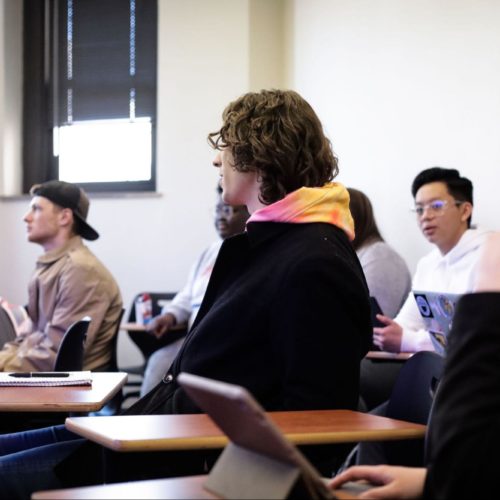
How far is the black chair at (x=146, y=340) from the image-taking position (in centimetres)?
477

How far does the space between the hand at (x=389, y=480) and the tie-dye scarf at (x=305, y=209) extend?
0.74 m

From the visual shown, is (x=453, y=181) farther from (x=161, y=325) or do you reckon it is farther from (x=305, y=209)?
(x=305, y=209)

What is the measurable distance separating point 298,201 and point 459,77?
8.67ft

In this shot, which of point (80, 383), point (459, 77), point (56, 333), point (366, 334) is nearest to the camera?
point (366, 334)

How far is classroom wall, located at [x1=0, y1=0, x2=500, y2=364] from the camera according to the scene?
4.20m

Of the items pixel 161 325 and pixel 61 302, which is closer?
pixel 61 302

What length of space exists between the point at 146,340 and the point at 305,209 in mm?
3186

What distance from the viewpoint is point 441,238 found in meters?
3.65

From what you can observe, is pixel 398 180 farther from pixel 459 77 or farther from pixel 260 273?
pixel 260 273

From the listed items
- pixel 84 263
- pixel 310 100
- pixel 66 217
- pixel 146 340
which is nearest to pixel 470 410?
pixel 84 263

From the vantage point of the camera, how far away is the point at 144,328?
14.9ft

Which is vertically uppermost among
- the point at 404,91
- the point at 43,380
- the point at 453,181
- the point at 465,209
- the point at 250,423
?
the point at 404,91

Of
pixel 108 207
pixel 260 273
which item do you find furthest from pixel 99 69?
pixel 260 273

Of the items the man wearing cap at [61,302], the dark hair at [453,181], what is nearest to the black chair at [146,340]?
the man wearing cap at [61,302]
